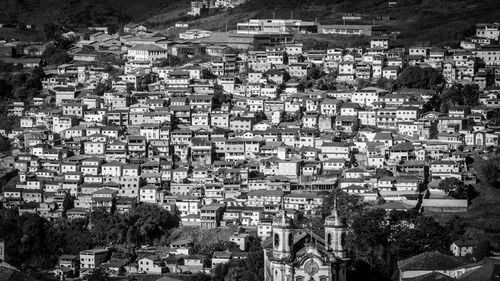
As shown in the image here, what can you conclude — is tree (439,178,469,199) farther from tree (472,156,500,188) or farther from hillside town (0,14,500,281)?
tree (472,156,500,188)

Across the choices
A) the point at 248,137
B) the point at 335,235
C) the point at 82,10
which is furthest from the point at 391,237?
the point at 82,10

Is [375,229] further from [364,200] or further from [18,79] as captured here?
[18,79]

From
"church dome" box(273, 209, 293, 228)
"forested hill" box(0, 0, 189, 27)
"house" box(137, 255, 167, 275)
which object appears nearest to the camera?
"church dome" box(273, 209, 293, 228)

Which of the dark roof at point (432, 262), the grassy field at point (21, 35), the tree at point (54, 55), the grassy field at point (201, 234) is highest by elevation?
the grassy field at point (21, 35)

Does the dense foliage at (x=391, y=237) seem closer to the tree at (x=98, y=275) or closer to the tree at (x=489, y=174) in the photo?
the tree at (x=489, y=174)

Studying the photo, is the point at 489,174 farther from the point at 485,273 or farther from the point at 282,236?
the point at 282,236

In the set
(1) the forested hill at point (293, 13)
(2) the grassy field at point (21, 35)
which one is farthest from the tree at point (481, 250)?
(2) the grassy field at point (21, 35)

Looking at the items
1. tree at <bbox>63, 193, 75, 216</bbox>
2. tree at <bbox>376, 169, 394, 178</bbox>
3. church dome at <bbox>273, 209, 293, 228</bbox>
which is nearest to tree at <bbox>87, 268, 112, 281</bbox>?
tree at <bbox>63, 193, 75, 216</bbox>
